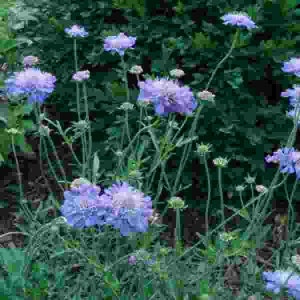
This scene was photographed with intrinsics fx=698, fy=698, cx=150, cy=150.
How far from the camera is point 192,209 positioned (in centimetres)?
320

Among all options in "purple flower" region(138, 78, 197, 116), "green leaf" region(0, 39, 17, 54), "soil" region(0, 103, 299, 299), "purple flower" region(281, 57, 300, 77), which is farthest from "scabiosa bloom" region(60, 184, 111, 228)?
"green leaf" region(0, 39, 17, 54)

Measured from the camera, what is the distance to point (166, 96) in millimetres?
2006

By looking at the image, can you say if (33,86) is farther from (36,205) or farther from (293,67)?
(36,205)

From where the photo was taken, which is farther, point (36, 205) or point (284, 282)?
point (36, 205)

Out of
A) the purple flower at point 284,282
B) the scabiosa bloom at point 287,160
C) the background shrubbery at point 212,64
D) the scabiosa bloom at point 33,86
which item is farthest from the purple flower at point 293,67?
the scabiosa bloom at point 33,86

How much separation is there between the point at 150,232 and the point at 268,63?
3.61 feet

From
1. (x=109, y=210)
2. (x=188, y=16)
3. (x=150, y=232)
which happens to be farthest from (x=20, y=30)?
(x=109, y=210)

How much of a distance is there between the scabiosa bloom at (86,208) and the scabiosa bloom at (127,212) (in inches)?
0.8

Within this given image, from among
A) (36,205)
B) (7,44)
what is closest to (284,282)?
(36,205)

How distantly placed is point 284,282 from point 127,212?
59 centimetres

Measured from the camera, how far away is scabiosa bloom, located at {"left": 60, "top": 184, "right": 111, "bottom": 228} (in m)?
1.69

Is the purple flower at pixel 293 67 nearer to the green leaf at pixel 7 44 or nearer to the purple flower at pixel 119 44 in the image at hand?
the purple flower at pixel 119 44

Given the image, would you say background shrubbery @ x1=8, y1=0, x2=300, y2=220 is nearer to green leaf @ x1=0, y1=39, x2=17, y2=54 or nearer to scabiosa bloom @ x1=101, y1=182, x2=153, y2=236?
green leaf @ x1=0, y1=39, x2=17, y2=54

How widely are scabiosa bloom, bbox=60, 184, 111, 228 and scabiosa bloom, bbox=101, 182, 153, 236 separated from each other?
0.02 m
